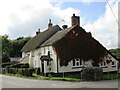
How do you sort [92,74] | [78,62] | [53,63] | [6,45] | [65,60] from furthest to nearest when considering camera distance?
[6,45], [78,62], [53,63], [65,60], [92,74]

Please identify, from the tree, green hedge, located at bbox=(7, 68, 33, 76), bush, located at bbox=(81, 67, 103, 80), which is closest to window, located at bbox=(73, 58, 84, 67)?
green hedge, located at bbox=(7, 68, 33, 76)

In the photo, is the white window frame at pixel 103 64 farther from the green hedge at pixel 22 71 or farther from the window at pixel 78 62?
the green hedge at pixel 22 71

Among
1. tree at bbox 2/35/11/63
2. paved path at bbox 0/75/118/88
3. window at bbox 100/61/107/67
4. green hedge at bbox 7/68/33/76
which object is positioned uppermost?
tree at bbox 2/35/11/63

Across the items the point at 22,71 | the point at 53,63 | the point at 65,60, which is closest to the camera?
the point at 65,60

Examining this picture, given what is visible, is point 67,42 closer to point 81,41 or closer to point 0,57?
point 81,41

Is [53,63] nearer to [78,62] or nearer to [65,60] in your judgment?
[65,60]

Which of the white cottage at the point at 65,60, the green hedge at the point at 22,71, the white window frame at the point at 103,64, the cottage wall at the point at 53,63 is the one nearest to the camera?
the green hedge at the point at 22,71

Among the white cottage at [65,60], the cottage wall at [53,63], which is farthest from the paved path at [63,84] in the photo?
the cottage wall at [53,63]

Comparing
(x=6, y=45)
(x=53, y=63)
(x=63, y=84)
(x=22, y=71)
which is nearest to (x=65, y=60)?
(x=53, y=63)

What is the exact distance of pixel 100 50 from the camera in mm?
32281

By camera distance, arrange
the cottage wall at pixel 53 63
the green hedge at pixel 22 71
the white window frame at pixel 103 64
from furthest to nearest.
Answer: the white window frame at pixel 103 64, the cottage wall at pixel 53 63, the green hedge at pixel 22 71

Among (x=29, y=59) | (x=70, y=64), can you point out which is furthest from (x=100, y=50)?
(x=29, y=59)

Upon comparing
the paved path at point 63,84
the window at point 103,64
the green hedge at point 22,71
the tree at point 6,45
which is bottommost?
the paved path at point 63,84

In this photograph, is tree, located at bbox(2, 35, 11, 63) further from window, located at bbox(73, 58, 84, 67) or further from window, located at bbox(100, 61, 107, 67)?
window, located at bbox(100, 61, 107, 67)
